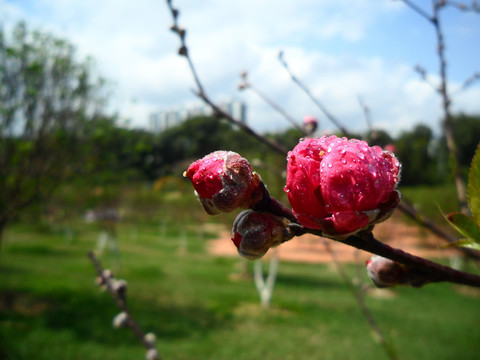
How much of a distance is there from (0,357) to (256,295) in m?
7.02

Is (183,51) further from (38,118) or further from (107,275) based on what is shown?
(38,118)

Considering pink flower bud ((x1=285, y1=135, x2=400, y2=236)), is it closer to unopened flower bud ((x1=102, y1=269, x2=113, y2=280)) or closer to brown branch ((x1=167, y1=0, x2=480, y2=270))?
brown branch ((x1=167, y1=0, x2=480, y2=270))

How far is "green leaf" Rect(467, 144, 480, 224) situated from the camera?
0.60m

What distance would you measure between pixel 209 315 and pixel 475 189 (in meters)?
9.64

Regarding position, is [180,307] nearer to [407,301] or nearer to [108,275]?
[407,301]

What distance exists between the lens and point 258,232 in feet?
1.85

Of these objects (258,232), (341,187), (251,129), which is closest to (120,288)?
(251,129)

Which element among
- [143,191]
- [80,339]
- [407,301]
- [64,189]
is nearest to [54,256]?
[64,189]

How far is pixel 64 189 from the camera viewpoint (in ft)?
32.0

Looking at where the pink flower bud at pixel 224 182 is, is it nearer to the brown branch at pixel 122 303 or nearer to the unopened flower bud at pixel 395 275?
the unopened flower bud at pixel 395 275

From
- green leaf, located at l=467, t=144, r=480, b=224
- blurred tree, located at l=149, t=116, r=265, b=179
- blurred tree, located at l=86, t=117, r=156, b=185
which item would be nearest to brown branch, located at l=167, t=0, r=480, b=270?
green leaf, located at l=467, t=144, r=480, b=224

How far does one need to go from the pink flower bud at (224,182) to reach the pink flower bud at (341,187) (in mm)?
57

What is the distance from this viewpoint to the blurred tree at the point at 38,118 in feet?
24.9

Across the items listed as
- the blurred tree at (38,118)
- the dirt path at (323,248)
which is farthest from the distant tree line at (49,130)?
the dirt path at (323,248)
